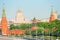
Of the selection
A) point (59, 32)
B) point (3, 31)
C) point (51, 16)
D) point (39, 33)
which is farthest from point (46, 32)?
point (51, 16)

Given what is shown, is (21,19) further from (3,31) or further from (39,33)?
(39,33)

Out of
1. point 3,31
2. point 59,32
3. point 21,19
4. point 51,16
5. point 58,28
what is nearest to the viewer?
point 59,32

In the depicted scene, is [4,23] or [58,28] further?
[4,23]

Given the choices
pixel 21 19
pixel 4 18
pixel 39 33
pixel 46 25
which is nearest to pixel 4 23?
pixel 4 18

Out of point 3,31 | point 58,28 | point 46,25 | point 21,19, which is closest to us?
point 58,28

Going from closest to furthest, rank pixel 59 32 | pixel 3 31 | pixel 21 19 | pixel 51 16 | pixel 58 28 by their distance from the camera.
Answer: pixel 59 32 → pixel 58 28 → pixel 3 31 → pixel 51 16 → pixel 21 19

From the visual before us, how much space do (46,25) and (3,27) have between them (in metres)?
4.28

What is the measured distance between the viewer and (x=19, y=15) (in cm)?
4116

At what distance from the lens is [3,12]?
2586 cm

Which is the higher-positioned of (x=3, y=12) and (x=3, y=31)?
(x=3, y=12)

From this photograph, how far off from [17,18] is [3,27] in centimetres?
1653

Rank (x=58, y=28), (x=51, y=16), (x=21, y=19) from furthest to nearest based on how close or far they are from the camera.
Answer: (x=21, y=19) → (x=51, y=16) → (x=58, y=28)

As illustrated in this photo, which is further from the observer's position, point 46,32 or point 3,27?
point 3,27

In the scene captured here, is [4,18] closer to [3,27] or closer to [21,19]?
[3,27]
